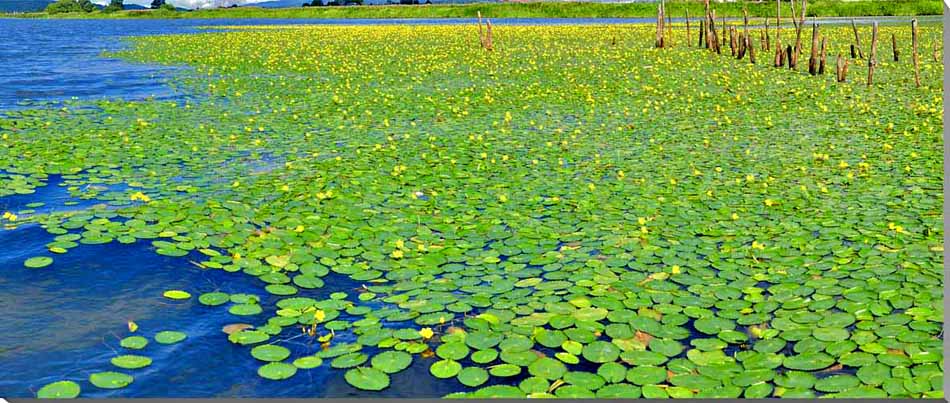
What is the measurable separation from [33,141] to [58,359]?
23.7 feet

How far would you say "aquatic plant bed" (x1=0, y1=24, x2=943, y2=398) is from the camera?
4293 mm

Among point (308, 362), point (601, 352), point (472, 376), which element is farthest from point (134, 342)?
point (601, 352)

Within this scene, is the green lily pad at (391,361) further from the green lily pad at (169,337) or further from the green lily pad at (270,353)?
the green lily pad at (169,337)

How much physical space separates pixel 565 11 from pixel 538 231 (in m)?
68.1

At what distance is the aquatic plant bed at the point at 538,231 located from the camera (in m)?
4.29

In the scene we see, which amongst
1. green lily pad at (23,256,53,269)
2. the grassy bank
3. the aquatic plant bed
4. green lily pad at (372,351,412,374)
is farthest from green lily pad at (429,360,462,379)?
the grassy bank

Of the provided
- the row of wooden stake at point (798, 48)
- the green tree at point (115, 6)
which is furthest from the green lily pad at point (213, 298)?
the green tree at point (115, 6)

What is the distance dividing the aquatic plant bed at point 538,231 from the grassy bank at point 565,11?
144 feet

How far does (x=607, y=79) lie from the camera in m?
17.9

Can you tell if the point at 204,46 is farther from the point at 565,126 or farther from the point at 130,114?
the point at 565,126

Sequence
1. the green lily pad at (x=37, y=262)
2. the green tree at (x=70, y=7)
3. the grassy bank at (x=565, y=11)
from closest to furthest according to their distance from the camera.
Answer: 1. the green lily pad at (x=37, y=262)
2. the grassy bank at (x=565, y=11)
3. the green tree at (x=70, y=7)

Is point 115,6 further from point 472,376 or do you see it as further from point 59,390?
point 472,376

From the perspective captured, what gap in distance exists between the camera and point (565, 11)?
2830 inches

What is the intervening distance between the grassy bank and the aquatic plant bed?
44009 mm
